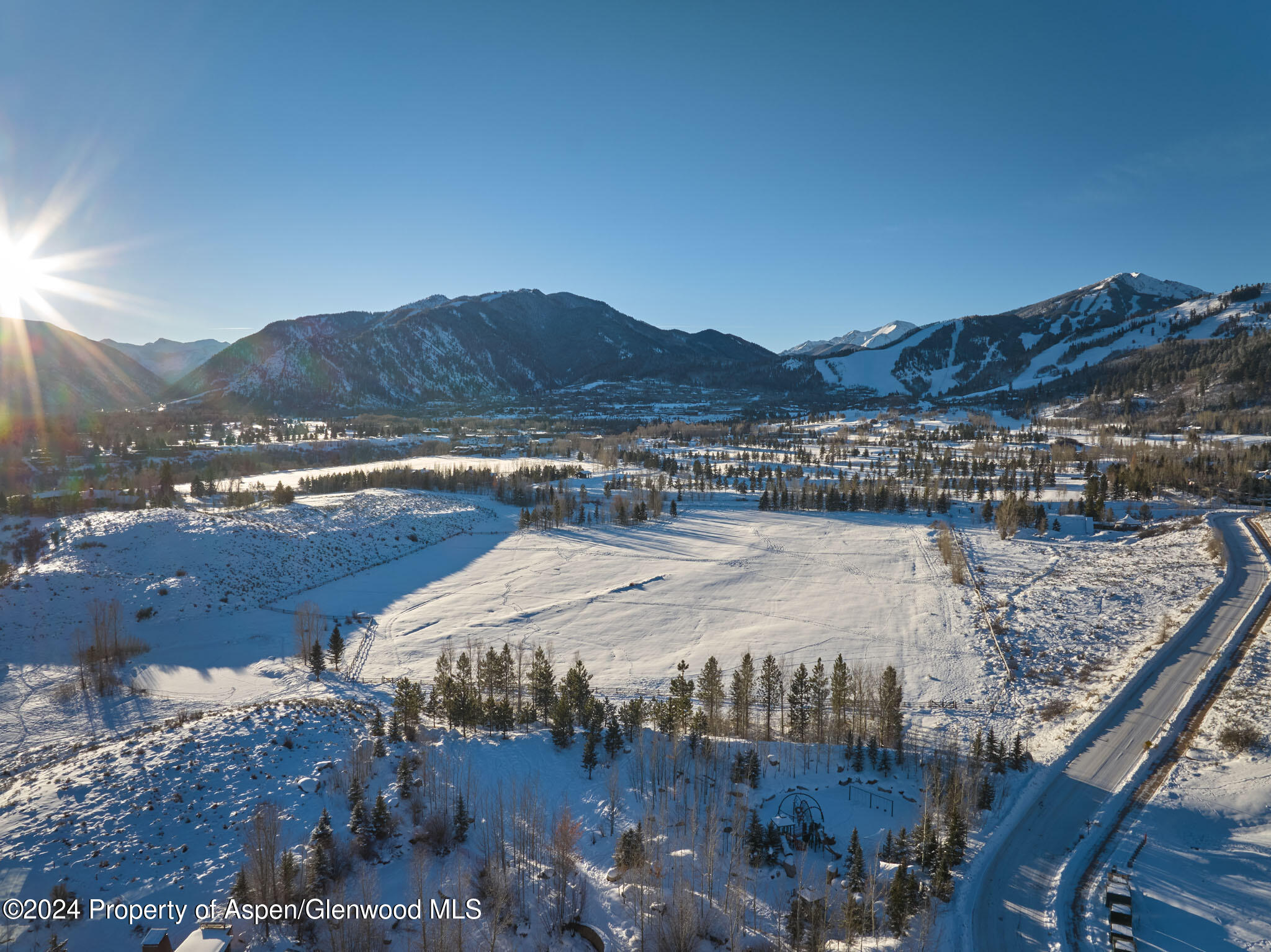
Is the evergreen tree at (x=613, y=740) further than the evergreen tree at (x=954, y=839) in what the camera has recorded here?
Yes

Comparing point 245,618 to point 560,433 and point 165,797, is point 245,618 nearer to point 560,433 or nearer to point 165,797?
point 165,797

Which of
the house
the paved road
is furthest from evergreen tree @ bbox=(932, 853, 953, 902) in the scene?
the house

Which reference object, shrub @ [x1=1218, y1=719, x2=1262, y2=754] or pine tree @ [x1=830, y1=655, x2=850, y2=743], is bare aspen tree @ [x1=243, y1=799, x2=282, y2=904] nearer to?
pine tree @ [x1=830, y1=655, x2=850, y2=743]

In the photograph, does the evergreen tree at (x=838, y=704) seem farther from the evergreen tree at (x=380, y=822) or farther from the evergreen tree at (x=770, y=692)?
the evergreen tree at (x=380, y=822)

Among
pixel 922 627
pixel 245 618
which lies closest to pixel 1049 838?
pixel 922 627

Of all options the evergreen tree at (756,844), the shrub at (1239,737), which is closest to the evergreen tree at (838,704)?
the evergreen tree at (756,844)

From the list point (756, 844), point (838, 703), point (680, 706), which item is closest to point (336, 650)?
point (680, 706)

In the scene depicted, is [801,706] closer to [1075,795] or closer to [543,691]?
[1075,795]

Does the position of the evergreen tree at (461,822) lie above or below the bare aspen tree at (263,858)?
below
